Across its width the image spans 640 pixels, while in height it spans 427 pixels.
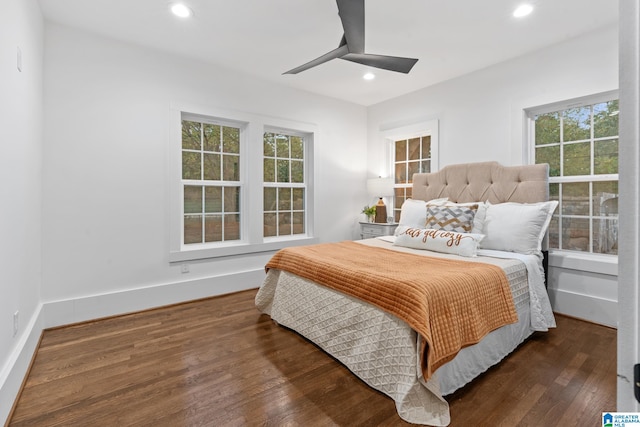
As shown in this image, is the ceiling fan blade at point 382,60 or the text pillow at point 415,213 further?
the text pillow at point 415,213

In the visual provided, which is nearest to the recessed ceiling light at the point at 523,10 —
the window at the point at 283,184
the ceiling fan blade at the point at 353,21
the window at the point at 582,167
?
the window at the point at 582,167

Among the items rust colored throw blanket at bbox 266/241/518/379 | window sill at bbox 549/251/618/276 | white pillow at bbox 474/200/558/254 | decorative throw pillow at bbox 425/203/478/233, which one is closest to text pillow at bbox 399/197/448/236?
decorative throw pillow at bbox 425/203/478/233

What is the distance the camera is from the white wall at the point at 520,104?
9.29 ft

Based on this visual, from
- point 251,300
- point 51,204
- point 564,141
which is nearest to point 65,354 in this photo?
point 51,204

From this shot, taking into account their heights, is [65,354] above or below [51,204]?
below

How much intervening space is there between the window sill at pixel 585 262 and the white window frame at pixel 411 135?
1655 millimetres

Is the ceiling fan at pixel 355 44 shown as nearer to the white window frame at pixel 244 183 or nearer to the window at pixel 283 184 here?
the white window frame at pixel 244 183

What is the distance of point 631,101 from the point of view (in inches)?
17.5

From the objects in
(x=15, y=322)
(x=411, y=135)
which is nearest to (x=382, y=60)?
(x=411, y=135)

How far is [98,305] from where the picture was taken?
3027 millimetres

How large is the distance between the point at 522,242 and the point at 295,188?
2.82 m

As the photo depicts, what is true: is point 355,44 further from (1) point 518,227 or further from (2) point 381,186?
(2) point 381,186

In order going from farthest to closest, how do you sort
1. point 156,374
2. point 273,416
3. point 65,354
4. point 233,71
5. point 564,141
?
point 233,71 < point 564,141 < point 65,354 < point 156,374 < point 273,416

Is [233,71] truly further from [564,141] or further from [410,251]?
[564,141]
